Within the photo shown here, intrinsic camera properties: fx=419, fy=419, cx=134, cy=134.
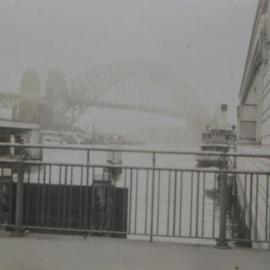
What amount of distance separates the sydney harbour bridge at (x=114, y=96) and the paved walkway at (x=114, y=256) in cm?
600

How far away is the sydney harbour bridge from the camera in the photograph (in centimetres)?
1062

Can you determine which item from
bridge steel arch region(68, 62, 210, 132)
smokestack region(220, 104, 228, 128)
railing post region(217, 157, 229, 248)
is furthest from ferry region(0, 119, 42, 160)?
railing post region(217, 157, 229, 248)

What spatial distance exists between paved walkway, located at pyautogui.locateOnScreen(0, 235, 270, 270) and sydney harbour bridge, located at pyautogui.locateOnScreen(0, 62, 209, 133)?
6.00 m

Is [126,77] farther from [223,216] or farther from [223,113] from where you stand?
[223,216]

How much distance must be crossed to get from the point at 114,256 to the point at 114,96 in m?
8.09

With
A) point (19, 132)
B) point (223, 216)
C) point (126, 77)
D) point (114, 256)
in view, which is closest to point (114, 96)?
point (126, 77)

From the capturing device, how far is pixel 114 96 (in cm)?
1183

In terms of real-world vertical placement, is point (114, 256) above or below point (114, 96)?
below

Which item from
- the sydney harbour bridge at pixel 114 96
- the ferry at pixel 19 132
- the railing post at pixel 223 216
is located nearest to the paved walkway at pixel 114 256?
the railing post at pixel 223 216

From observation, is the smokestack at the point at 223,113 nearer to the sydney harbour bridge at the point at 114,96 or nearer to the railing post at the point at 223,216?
the sydney harbour bridge at the point at 114,96

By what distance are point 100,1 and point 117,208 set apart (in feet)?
25.0

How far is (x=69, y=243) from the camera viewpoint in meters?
4.55

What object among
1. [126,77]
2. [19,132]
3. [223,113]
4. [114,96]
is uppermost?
[126,77]

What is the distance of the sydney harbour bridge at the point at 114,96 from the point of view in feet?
34.9
